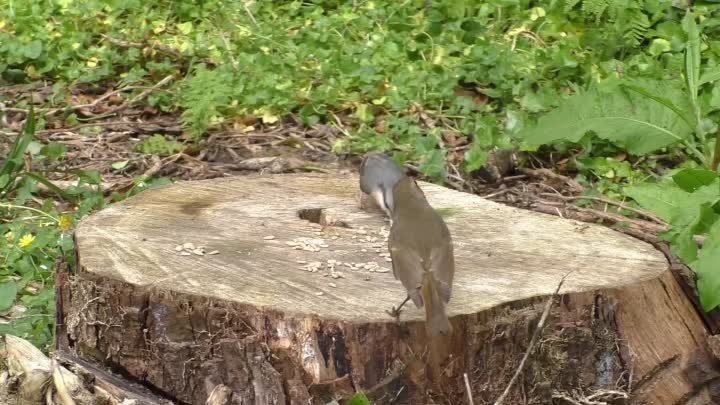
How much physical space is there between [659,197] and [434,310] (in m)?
1.45

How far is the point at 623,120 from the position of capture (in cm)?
493

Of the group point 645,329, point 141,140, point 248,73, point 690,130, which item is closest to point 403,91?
point 248,73

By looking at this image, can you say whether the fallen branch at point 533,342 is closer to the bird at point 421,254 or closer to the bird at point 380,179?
the bird at point 421,254

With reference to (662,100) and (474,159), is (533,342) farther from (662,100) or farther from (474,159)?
(474,159)

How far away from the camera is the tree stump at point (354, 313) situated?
3.42 m

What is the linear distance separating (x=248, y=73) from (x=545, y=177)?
194 centimetres

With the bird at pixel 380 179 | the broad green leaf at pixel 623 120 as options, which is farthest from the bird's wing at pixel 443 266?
the broad green leaf at pixel 623 120

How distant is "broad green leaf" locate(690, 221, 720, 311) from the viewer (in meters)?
3.84

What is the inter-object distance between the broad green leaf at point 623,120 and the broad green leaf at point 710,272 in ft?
3.20

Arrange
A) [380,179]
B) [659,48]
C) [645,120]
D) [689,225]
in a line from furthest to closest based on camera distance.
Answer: [659,48] → [645,120] → [380,179] → [689,225]

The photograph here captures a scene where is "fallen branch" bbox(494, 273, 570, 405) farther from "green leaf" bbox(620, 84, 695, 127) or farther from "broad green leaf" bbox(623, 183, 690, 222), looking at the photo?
"green leaf" bbox(620, 84, 695, 127)

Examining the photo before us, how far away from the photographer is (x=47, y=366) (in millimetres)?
3799

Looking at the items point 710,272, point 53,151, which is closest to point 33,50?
point 53,151

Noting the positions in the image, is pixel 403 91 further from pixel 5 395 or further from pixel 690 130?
pixel 5 395
